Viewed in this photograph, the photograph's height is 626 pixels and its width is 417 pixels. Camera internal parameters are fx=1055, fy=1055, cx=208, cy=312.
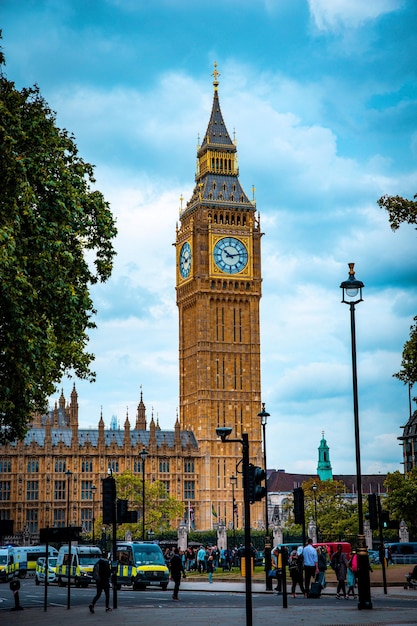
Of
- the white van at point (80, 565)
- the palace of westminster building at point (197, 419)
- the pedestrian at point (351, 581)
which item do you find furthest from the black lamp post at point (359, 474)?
the palace of westminster building at point (197, 419)

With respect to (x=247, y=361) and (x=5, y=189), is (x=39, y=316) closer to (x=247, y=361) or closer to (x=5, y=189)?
(x=5, y=189)

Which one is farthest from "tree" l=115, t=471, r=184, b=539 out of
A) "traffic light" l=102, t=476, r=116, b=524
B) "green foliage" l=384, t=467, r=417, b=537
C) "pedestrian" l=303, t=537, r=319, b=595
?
"traffic light" l=102, t=476, r=116, b=524

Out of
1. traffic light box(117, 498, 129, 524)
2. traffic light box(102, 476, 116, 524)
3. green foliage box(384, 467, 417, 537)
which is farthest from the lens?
green foliage box(384, 467, 417, 537)

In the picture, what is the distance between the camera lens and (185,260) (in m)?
129

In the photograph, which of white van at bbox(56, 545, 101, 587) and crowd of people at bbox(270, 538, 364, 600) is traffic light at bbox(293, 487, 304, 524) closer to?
crowd of people at bbox(270, 538, 364, 600)

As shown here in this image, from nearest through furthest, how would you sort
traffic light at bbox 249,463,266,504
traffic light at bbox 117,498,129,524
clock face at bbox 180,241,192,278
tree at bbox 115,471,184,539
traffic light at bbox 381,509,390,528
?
traffic light at bbox 249,463,266,504 < traffic light at bbox 117,498,129,524 < traffic light at bbox 381,509,390,528 < tree at bbox 115,471,184,539 < clock face at bbox 180,241,192,278

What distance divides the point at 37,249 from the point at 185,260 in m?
101

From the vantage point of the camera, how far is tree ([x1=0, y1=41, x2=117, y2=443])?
86.8 feet

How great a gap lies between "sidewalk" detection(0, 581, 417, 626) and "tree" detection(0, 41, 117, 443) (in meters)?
5.41

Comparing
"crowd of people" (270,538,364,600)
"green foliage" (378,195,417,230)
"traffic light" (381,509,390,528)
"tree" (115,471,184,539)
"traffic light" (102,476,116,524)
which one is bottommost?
"crowd of people" (270,538,364,600)

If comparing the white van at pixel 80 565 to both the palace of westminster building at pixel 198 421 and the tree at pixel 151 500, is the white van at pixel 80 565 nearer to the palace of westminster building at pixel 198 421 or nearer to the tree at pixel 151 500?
the tree at pixel 151 500

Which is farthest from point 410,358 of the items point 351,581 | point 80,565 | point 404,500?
point 404,500

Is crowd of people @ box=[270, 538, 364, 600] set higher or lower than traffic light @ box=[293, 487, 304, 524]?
lower

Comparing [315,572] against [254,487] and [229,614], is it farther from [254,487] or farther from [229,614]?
[254,487]
